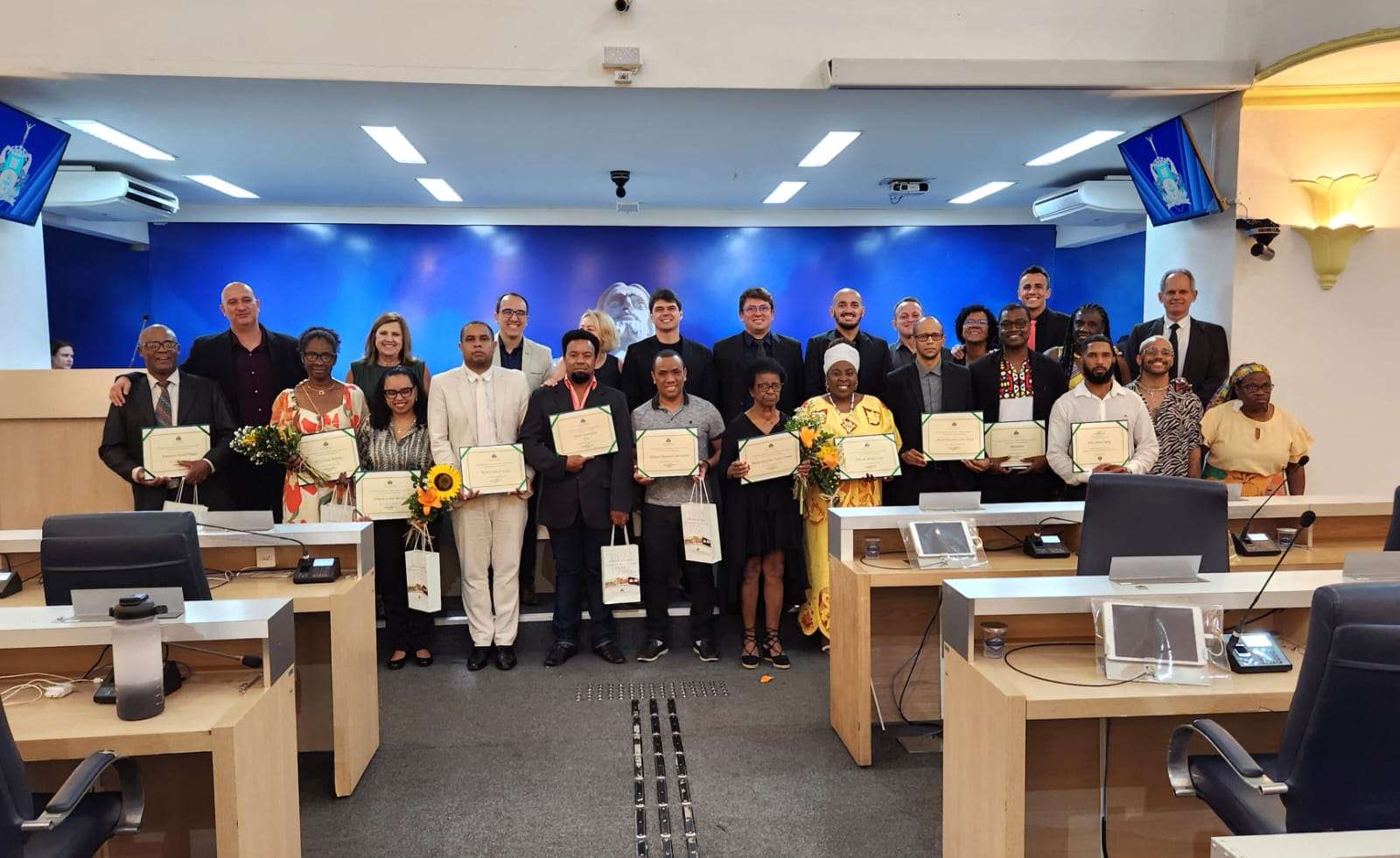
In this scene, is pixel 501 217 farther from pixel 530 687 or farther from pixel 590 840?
pixel 590 840

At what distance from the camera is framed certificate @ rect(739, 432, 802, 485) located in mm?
4605

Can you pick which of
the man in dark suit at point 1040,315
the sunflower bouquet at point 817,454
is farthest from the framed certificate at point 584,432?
the man in dark suit at point 1040,315

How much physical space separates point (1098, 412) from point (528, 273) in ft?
25.3

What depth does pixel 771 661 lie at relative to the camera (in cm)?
493

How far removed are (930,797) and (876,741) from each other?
545 millimetres

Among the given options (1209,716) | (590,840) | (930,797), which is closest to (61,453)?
(590,840)

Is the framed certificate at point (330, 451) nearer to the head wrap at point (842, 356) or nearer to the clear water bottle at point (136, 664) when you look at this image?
the clear water bottle at point (136, 664)

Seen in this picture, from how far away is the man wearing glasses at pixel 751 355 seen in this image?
18.1 feet

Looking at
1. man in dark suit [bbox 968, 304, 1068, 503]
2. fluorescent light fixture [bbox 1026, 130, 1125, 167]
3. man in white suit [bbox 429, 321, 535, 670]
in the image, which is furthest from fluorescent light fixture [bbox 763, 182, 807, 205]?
man in white suit [bbox 429, 321, 535, 670]

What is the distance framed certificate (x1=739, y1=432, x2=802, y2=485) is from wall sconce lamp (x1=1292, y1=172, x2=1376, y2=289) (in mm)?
3977

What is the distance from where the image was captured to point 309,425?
4.62 meters

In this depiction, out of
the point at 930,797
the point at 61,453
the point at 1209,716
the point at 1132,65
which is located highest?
the point at 1132,65

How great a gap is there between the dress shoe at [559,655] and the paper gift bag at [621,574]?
17.8 inches

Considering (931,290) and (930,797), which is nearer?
(930,797)
